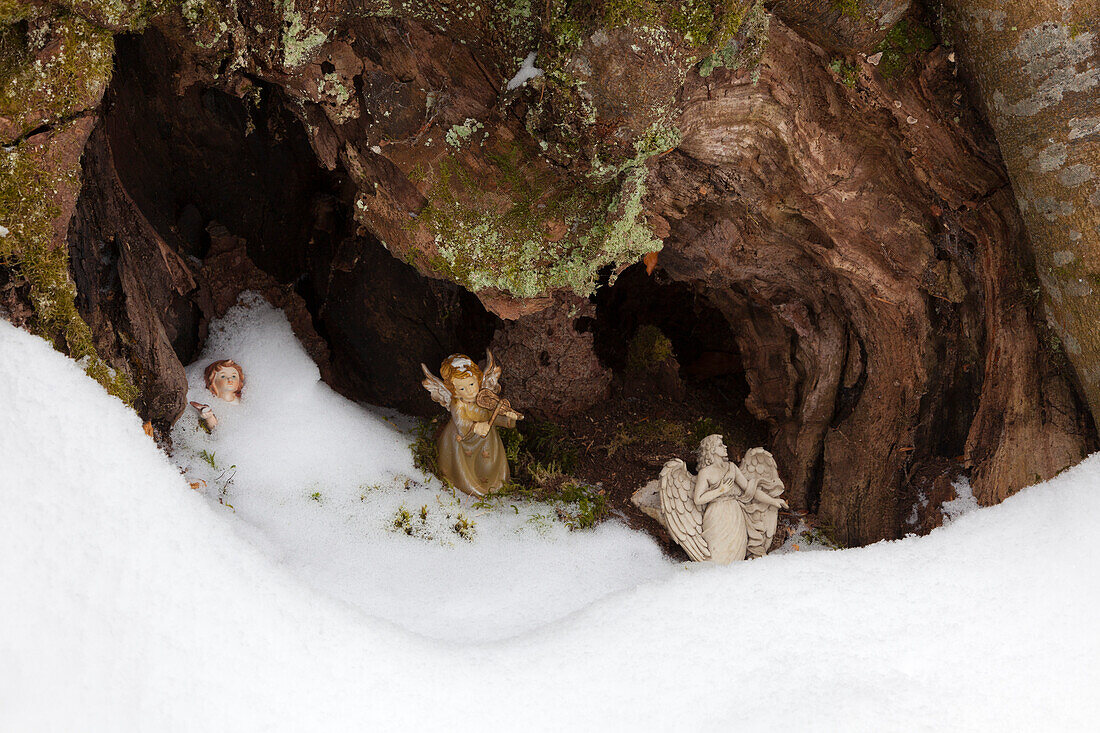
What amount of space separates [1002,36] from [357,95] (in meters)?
2.16

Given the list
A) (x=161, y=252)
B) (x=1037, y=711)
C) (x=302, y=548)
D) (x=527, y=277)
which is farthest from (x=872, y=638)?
(x=161, y=252)

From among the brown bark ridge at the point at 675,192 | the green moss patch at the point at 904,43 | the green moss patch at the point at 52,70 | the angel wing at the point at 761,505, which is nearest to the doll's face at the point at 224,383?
the brown bark ridge at the point at 675,192

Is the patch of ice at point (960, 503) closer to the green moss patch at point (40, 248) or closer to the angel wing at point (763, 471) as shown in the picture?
the angel wing at point (763, 471)

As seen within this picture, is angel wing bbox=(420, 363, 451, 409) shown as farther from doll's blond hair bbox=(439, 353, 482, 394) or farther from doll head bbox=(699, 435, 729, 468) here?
doll head bbox=(699, 435, 729, 468)

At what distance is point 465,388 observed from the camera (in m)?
3.83

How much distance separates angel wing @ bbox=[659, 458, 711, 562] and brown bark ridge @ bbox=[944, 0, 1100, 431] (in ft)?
5.11

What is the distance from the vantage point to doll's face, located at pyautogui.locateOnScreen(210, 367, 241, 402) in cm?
371

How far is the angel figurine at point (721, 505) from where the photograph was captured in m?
3.45

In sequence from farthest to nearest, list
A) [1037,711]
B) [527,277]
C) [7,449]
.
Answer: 1. [527,277]
2. [1037,711]
3. [7,449]

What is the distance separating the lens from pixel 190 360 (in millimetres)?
3912

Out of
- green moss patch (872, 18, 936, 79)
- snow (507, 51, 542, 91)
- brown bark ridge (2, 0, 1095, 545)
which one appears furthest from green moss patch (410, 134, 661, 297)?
green moss patch (872, 18, 936, 79)

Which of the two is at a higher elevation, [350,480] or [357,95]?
[357,95]

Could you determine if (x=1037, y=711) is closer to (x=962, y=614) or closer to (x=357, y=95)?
(x=962, y=614)

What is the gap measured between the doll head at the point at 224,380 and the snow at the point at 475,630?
1225 mm
